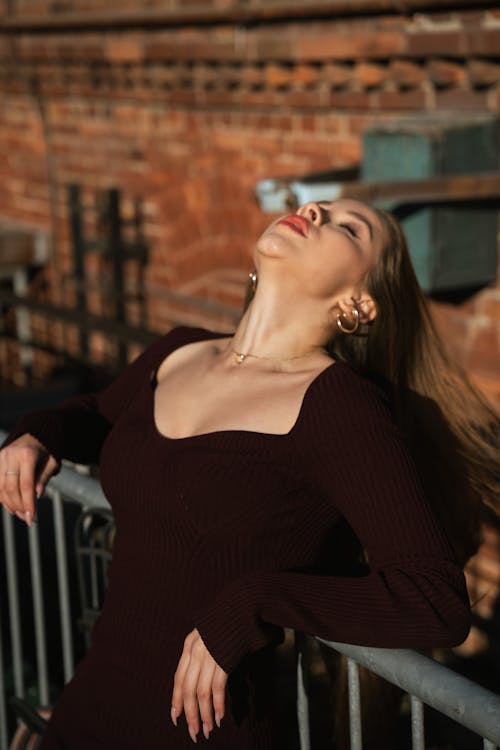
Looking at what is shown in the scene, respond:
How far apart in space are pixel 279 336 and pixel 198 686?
2.41 feet

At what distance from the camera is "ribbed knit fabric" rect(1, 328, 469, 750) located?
186cm

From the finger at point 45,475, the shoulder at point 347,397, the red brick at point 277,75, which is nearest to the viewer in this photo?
the shoulder at point 347,397

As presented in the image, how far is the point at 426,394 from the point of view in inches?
96.2

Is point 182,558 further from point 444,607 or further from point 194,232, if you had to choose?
point 194,232

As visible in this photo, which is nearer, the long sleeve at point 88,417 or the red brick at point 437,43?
the long sleeve at point 88,417

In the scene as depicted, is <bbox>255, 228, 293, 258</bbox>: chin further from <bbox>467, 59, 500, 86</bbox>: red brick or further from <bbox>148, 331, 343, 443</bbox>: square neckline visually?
<bbox>467, 59, 500, 86</bbox>: red brick

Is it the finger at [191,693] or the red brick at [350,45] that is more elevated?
the red brick at [350,45]

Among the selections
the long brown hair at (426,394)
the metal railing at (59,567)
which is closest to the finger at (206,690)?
the metal railing at (59,567)

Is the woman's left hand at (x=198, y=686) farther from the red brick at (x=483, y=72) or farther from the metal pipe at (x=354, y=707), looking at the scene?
the red brick at (x=483, y=72)

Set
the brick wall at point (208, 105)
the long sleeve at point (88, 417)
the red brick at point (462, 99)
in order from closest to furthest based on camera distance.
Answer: the long sleeve at point (88, 417)
the red brick at point (462, 99)
the brick wall at point (208, 105)

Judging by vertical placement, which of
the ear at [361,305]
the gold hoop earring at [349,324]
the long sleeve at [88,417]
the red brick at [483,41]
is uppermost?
the red brick at [483,41]

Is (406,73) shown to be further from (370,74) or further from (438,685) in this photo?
(438,685)

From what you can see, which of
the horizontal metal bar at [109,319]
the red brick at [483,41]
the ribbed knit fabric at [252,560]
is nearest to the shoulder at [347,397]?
the ribbed knit fabric at [252,560]

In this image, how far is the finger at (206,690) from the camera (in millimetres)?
1870
